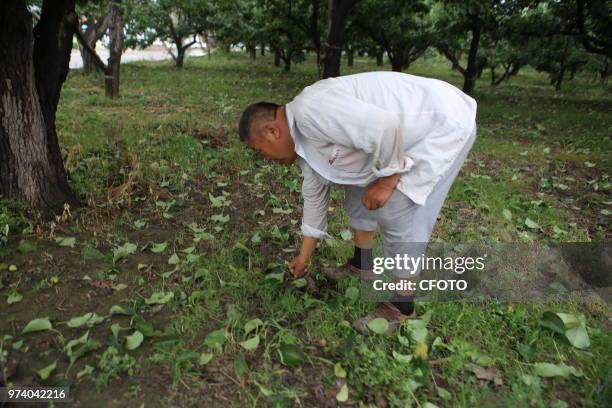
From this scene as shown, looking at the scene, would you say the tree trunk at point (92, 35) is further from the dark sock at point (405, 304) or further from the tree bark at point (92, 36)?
the dark sock at point (405, 304)

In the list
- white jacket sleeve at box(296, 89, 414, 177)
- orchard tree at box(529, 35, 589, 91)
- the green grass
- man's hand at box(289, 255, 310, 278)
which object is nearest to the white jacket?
white jacket sleeve at box(296, 89, 414, 177)

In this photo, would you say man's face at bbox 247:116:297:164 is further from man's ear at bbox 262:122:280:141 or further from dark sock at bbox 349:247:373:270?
dark sock at bbox 349:247:373:270

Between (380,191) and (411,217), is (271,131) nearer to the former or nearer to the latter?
(380,191)

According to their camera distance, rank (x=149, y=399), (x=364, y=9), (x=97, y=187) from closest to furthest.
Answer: (x=149, y=399)
(x=97, y=187)
(x=364, y=9)

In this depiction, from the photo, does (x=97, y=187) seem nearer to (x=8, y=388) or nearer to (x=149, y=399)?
(x=8, y=388)

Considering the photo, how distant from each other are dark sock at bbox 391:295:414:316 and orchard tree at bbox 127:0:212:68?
1605 cm

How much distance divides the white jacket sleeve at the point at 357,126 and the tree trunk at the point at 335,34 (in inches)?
262

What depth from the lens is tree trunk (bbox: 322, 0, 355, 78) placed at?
7656 mm

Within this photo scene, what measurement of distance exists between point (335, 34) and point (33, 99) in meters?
6.04

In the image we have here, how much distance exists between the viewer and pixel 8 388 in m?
1.70

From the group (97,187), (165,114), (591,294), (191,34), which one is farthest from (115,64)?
(191,34)

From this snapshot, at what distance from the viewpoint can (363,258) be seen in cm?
259

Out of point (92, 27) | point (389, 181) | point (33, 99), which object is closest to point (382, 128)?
point (389, 181)

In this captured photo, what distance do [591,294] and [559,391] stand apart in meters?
0.97
